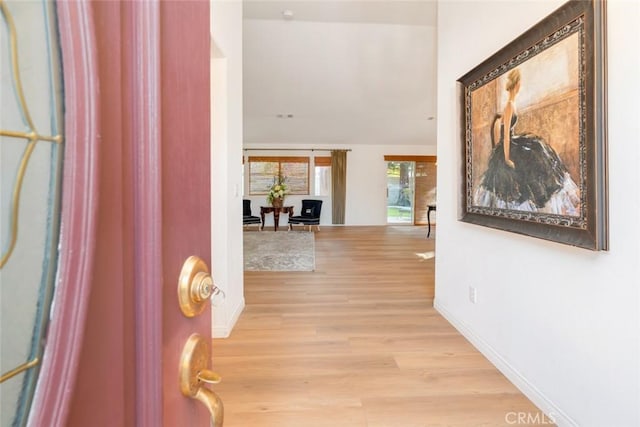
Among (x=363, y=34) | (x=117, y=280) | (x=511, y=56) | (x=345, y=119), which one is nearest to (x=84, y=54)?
(x=117, y=280)

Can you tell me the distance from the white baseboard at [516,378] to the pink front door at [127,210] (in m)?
1.70

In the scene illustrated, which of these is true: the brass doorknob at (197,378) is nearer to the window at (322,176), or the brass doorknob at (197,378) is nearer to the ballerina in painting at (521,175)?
the ballerina in painting at (521,175)

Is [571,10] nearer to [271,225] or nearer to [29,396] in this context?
[29,396]

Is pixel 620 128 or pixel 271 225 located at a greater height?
pixel 620 128

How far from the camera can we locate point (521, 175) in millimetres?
1566

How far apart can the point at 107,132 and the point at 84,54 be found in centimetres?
7

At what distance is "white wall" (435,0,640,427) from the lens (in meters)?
1.09

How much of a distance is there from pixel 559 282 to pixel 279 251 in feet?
13.6

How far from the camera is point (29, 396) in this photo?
0.26 meters

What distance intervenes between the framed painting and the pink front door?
4.71 feet

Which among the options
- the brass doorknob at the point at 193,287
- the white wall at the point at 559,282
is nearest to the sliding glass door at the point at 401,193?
the white wall at the point at 559,282

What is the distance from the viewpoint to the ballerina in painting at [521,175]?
4.39ft

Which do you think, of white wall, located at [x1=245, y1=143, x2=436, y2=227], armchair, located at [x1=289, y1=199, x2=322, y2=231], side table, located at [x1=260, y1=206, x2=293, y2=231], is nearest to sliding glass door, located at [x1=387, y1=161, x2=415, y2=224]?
white wall, located at [x1=245, y1=143, x2=436, y2=227]

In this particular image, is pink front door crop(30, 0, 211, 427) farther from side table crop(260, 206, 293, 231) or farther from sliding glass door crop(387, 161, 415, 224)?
sliding glass door crop(387, 161, 415, 224)
